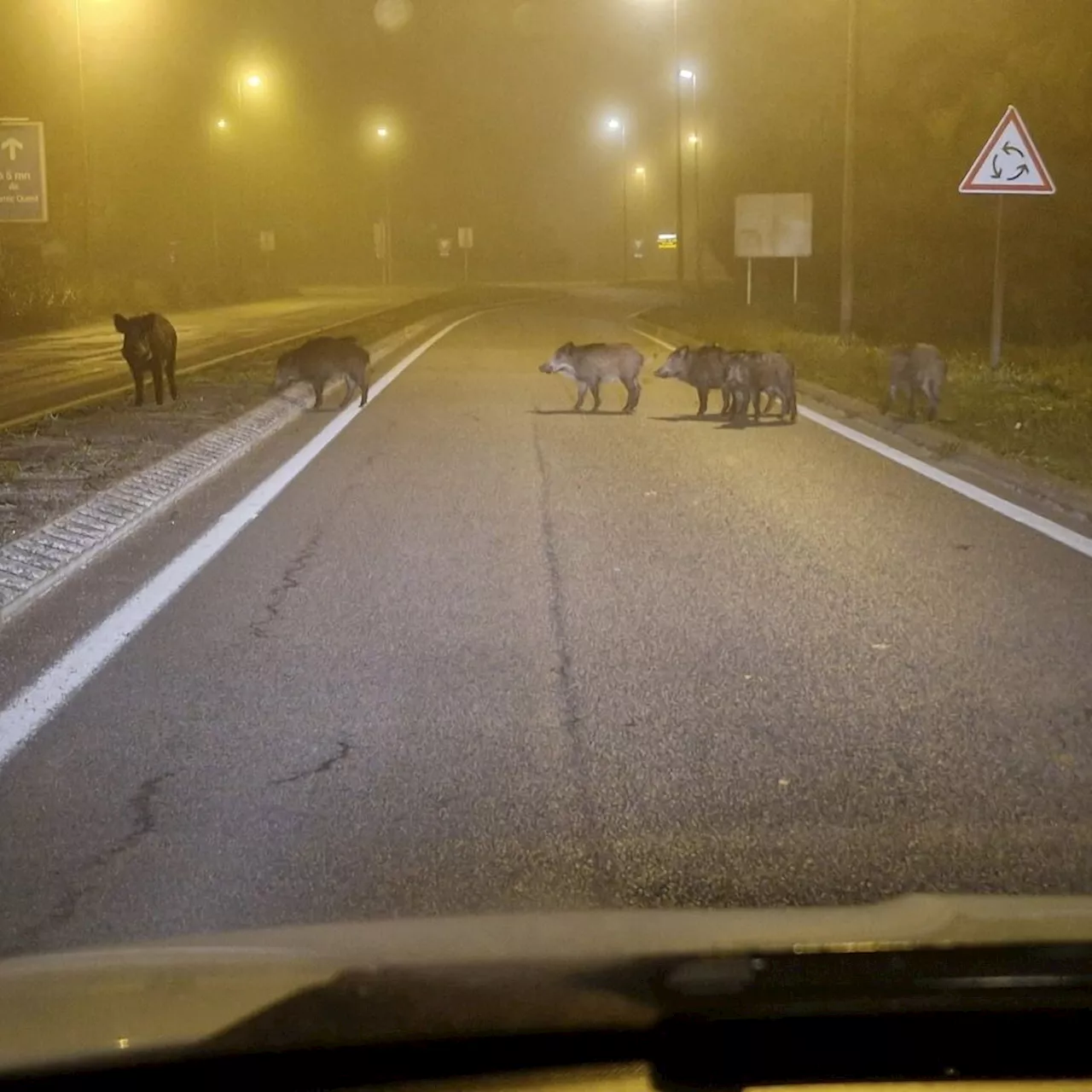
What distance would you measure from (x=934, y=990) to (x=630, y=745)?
3.43 metres

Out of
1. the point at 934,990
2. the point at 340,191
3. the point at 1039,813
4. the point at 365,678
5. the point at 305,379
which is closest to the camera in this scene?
the point at 934,990

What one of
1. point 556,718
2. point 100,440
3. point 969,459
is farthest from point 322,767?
point 100,440

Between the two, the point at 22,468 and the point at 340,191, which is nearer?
the point at 22,468

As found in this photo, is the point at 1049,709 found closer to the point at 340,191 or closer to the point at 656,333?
the point at 656,333

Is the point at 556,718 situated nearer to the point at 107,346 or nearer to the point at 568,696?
the point at 568,696

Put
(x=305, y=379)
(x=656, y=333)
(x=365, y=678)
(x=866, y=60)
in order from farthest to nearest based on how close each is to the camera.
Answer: (x=866, y=60) < (x=656, y=333) < (x=305, y=379) < (x=365, y=678)

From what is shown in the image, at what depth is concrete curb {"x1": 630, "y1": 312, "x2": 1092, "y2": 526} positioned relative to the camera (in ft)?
39.4

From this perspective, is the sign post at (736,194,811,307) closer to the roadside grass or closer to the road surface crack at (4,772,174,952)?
the roadside grass

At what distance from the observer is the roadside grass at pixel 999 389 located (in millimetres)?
14602

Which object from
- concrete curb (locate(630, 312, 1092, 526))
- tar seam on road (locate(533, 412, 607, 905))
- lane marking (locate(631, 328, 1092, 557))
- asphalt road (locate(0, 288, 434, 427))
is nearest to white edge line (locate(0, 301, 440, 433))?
asphalt road (locate(0, 288, 434, 427))

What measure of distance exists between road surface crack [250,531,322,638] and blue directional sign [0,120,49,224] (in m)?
32.8

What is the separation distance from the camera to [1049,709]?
686cm

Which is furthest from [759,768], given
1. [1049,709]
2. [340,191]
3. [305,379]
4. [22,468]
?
[340,191]

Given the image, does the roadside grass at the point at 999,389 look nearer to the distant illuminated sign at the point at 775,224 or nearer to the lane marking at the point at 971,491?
the lane marking at the point at 971,491
